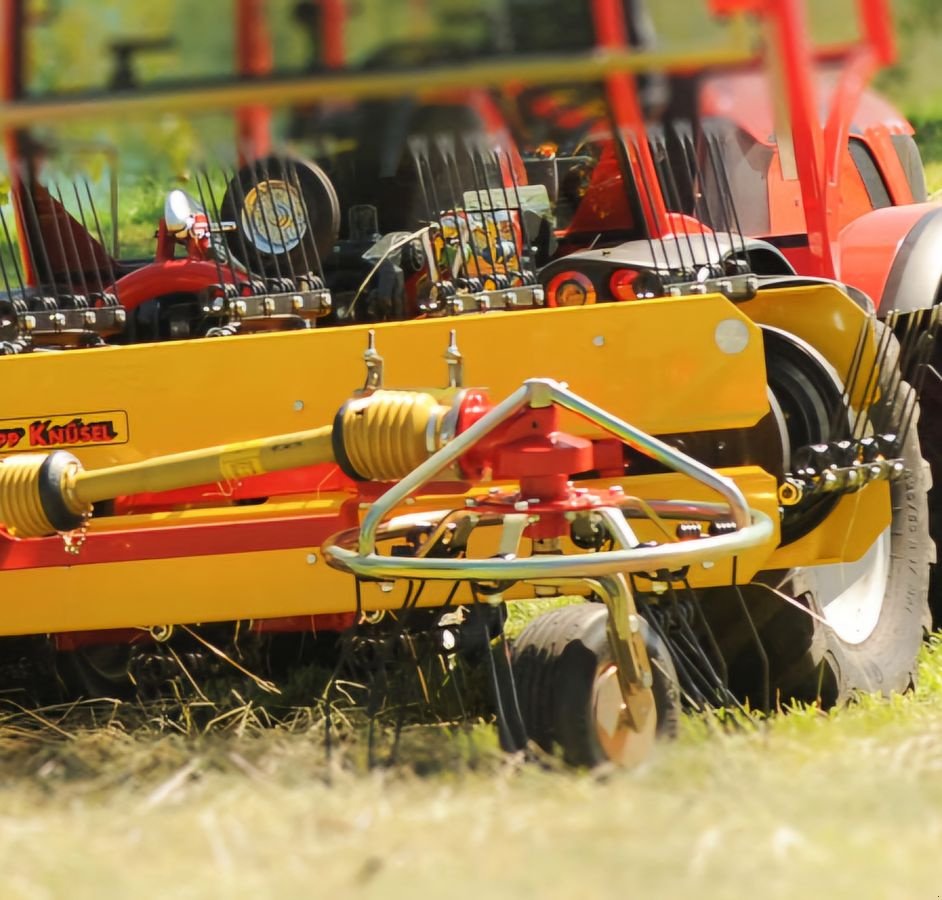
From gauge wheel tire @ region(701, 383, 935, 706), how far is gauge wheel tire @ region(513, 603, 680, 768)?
2.45ft

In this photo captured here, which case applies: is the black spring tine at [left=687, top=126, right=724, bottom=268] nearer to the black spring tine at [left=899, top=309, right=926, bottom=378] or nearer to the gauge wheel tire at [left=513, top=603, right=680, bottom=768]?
the black spring tine at [left=899, top=309, right=926, bottom=378]

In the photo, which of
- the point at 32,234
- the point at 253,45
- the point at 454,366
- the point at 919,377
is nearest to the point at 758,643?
the point at 454,366

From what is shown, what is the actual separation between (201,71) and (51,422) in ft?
8.28

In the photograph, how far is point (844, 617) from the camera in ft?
14.7

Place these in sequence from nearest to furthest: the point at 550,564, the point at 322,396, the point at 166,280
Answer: the point at 550,564 < the point at 322,396 < the point at 166,280

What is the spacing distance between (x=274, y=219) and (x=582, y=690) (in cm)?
193

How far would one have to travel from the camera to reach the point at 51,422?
386 centimetres

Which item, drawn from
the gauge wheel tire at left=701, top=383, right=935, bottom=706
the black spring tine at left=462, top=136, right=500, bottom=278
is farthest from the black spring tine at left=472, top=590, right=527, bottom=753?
the black spring tine at left=462, top=136, right=500, bottom=278

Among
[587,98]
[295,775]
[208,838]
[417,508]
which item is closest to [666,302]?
[417,508]

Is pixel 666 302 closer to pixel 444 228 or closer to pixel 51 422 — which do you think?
pixel 444 228

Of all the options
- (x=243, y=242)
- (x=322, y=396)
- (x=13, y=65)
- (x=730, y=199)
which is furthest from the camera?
(x=243, y=242)

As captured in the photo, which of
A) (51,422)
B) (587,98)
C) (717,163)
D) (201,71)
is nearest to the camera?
(201,71)

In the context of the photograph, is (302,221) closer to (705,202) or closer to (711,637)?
(705,202)

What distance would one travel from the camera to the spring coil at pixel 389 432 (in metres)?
3.21
